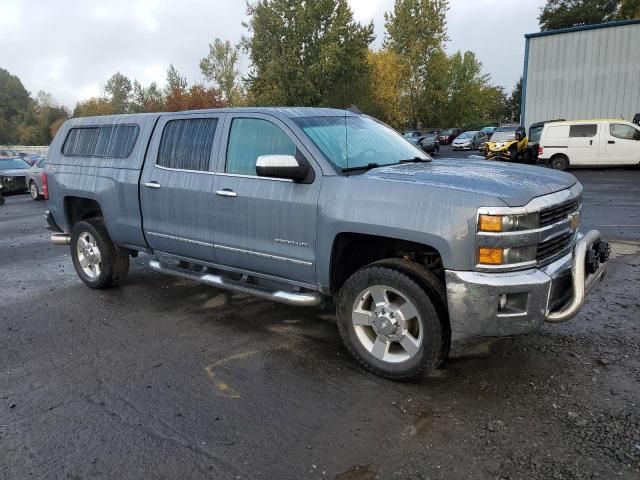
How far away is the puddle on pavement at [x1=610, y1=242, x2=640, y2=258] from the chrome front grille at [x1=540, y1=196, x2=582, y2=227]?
11.8 ft

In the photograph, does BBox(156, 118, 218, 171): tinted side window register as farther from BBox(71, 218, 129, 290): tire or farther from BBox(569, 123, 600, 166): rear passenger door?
BBox(569, 123, 600, 166): rear passenger door

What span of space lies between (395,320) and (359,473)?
1.17 meters

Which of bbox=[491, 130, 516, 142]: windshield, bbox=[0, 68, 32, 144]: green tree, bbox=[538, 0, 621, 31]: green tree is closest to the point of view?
bbox=[491, 130, 516, 142]: windshield

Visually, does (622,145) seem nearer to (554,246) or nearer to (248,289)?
(554,246)

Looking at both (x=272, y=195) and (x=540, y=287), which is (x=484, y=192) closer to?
(x=540, y=287)

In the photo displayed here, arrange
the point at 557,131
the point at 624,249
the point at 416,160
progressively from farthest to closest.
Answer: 1. the point at 557,131
2. the point at 624,249
3. the point at 416,160

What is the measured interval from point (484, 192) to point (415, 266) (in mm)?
690

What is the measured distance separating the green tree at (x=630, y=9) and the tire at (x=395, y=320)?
55431mm

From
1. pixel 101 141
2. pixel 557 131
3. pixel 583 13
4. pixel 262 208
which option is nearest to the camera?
pixel 262 208

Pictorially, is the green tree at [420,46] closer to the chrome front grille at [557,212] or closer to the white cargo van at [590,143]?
the white cargo van at [590,143]

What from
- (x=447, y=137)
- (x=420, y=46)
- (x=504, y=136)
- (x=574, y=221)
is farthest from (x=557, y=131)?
(x=420, y=46)

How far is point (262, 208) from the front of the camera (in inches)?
165

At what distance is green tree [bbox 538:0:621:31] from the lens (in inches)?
2089

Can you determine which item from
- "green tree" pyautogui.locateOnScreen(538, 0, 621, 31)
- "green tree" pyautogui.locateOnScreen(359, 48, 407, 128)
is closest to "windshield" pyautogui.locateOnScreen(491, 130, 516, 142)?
"green tree" pyautogui.locateOnScreen(359, 48, 407, 128)
